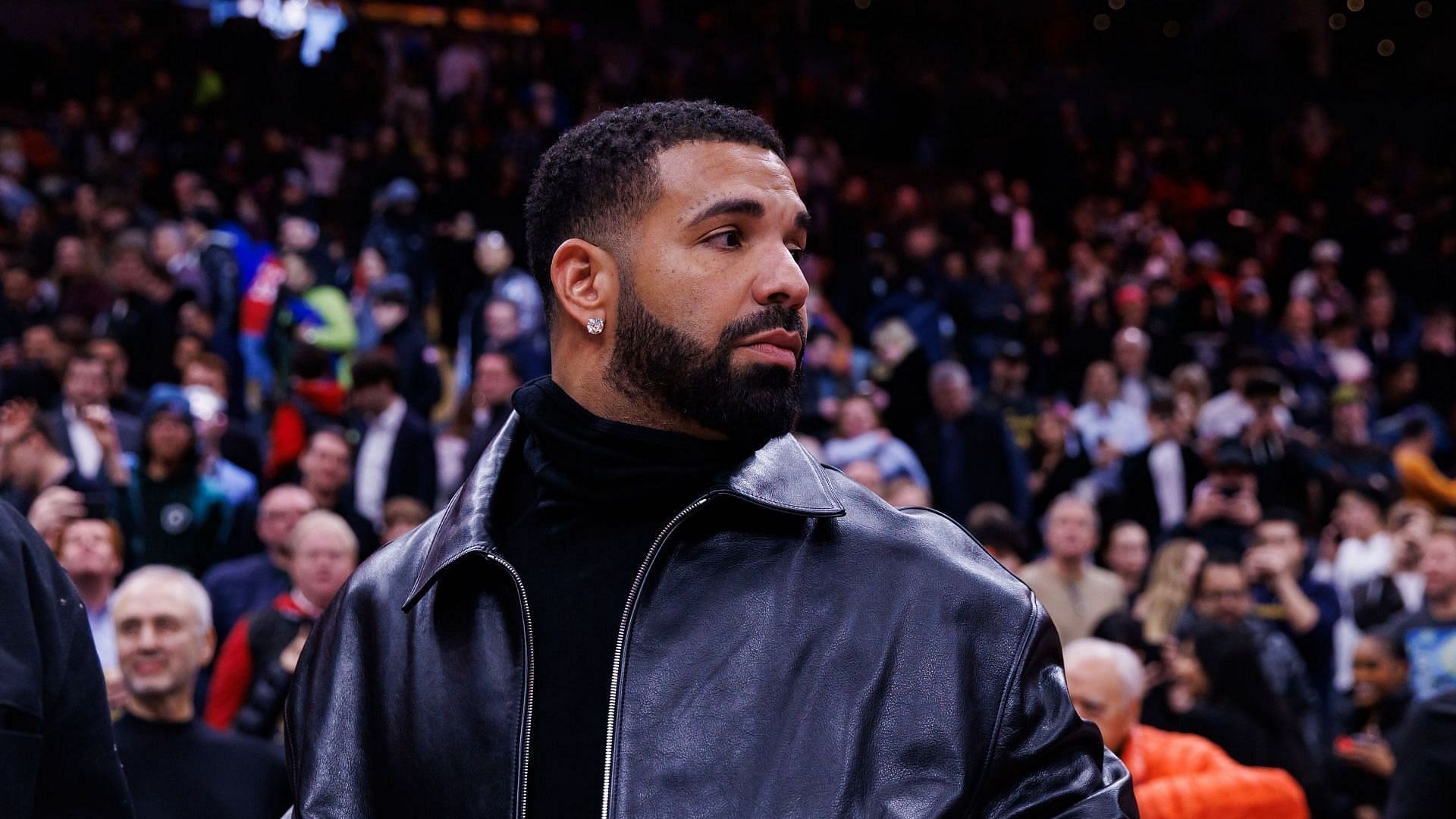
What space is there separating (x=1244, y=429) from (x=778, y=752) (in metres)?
8.56

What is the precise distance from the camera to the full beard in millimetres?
1880

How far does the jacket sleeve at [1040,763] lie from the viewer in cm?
169

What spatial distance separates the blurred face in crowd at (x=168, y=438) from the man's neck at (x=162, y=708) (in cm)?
272

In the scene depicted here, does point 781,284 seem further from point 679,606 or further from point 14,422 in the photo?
point 14,422

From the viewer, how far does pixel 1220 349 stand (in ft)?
40.0

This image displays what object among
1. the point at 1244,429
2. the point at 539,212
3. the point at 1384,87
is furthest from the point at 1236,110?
the point at 539,212

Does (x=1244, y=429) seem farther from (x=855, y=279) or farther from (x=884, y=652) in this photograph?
(x=884, y=652)

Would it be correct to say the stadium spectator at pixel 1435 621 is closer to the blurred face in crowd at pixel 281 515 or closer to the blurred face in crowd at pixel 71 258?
the blurred face in crowd at pixel 281 515

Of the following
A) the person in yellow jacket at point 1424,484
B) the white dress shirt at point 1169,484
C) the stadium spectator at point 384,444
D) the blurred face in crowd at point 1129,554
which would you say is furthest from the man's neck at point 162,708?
the person in yellow jacket at point 1424,484

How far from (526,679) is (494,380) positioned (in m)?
6.47

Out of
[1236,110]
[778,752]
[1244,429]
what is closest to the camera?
[778,752]

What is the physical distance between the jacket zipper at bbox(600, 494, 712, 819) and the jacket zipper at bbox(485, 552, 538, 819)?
2 centimetres

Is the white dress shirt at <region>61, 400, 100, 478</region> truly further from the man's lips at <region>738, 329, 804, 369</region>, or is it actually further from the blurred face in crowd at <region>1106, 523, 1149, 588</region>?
the man's lips at <region>738, 329, 804, 369</region>

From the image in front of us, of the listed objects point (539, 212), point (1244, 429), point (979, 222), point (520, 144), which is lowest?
point (1244, 429)
